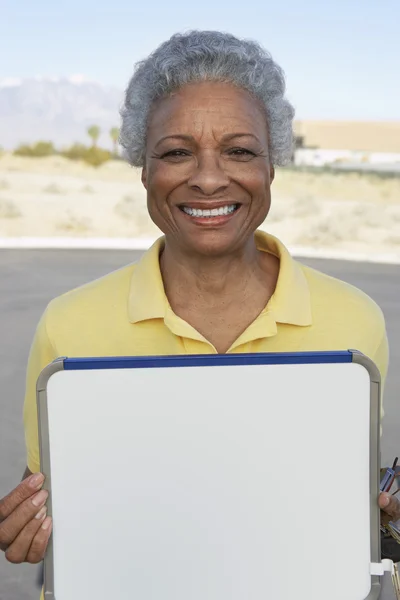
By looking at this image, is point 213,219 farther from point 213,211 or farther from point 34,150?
point 34,150

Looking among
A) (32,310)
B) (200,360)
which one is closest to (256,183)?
(200,360)

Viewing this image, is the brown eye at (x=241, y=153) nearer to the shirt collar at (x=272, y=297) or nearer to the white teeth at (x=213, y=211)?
the white teeth at (x=213, y=211)

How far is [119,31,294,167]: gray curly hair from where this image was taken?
5.12 feet

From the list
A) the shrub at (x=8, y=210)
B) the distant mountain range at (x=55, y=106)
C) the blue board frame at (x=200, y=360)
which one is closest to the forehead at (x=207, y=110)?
the blue board frame at (x=200, y=360)

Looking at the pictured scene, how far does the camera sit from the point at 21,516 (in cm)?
138

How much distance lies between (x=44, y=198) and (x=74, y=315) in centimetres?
2526

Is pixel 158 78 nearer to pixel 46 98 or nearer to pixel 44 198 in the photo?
pixel 44 198

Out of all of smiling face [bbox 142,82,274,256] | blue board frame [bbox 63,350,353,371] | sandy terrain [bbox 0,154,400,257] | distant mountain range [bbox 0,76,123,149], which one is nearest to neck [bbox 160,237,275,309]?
smiling face [bbox 142,82,274,256]

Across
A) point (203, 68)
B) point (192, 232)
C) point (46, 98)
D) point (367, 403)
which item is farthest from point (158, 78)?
point (46, 98)

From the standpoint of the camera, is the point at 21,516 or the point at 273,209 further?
the point at 273,209

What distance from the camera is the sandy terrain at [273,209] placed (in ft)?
66.7

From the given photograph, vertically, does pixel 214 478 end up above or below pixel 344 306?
below

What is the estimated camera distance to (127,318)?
1695 mm

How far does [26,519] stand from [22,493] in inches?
1.7
